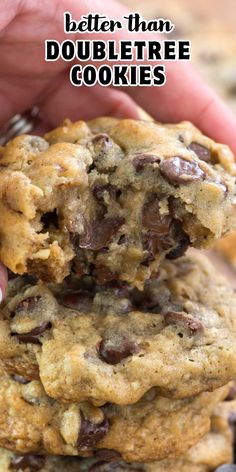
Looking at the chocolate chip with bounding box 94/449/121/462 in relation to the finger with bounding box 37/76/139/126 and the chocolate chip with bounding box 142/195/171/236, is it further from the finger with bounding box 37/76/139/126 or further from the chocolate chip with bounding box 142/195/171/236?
the finger with bounding box 37/76/139/126

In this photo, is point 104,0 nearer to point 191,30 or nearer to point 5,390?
point 5,390

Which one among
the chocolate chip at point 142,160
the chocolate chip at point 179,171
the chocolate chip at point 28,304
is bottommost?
the chocolate chip at point 28,304

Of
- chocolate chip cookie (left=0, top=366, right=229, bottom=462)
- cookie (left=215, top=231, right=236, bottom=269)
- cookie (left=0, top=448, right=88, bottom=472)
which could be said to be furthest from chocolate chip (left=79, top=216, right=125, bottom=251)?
cookie (left=215, top=231, right=236, bottom=269)

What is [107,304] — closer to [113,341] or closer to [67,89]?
[113,341]

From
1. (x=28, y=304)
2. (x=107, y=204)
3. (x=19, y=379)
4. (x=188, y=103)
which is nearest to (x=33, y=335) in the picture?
(x=28, y=304)

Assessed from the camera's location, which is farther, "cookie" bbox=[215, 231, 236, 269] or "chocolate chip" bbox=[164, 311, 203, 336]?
"cookie" bbox=[215, 231, 236, 269]

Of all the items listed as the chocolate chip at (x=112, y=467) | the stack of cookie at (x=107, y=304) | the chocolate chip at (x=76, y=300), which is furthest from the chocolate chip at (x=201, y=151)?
the chocolate chip at (x=112, y=467)

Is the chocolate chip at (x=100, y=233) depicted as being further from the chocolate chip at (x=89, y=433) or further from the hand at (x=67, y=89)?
the hand at (x=67, y=89)

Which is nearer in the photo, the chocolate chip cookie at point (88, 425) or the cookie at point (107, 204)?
the cookie at point (107, 204)
